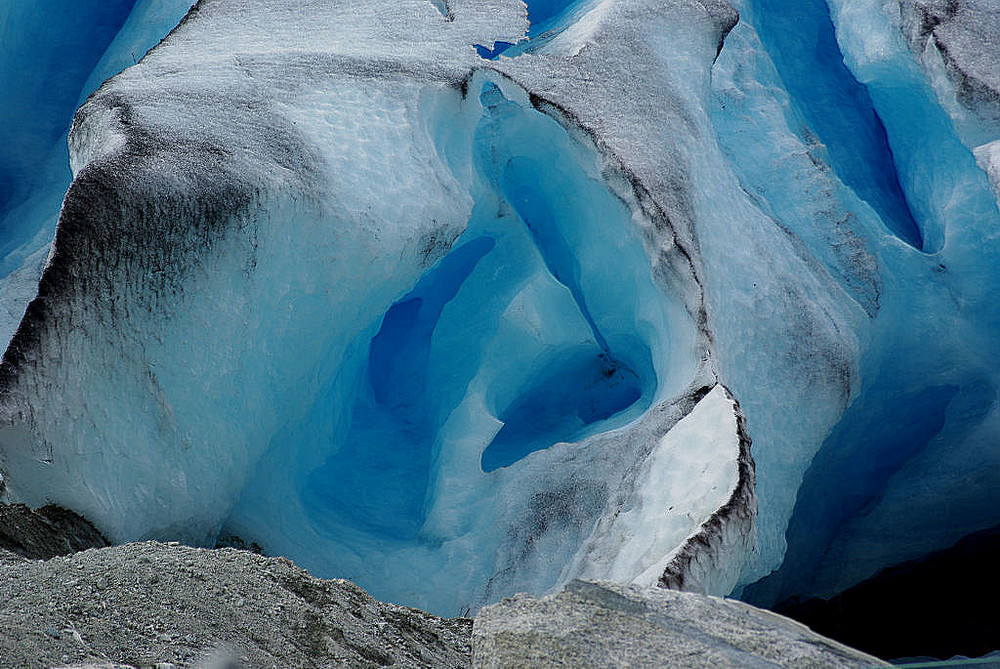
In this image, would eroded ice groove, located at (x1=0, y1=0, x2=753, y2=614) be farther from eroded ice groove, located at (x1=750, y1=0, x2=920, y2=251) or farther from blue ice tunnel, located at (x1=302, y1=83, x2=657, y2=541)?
eroded ice groove, located at (x1=750, y1=0, x2=920, y2=251)

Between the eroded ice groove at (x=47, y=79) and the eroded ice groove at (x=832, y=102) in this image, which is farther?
the eroded ice groove at (x=832, y=102)

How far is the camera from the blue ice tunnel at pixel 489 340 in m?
3.28

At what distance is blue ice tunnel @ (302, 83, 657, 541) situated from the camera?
10.8ft

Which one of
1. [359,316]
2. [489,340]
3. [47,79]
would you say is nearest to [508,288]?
[489,340]

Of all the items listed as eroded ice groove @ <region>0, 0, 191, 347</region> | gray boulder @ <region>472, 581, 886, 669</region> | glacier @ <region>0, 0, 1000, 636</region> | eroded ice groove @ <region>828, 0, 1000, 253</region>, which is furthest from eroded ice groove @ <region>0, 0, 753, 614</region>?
eroded ice groove @ <region>0, 0, 191, 347</region>

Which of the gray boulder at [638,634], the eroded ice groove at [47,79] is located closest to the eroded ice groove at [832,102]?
the gray boulder at [638,634]

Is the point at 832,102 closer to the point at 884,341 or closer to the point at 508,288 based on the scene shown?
the point at 884,341

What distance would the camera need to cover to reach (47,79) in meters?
4.49

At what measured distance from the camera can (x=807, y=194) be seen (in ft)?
13.1

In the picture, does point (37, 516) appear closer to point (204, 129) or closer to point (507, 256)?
point (204, 129)

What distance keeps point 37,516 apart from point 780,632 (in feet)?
5.95

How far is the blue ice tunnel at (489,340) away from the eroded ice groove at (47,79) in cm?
185

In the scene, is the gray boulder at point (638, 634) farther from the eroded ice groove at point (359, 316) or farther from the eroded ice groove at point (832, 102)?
the eroded ice groove at point (832, 102)

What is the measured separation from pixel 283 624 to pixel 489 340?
5.87 ft
